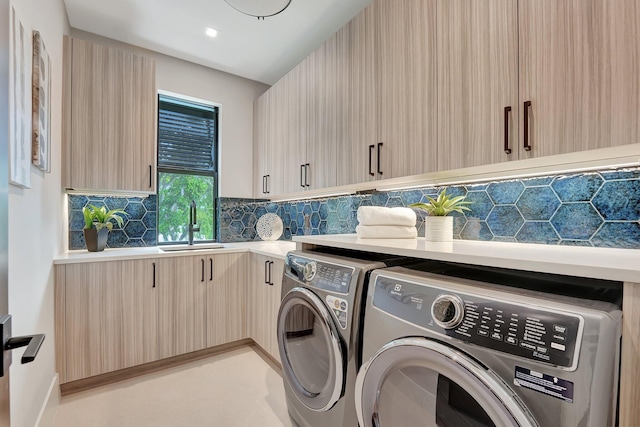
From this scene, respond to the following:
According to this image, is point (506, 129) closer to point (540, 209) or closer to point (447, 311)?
point (540, 209)

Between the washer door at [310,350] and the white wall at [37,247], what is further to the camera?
the washer door at [310,350]

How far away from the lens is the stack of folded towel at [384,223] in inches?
58.2

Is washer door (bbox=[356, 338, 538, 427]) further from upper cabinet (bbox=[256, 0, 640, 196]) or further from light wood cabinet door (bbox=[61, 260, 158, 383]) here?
light wood cabinet door (bbox=[61, 260, 158, 383])

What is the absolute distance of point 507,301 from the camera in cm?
72

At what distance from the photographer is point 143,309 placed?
2123 mm

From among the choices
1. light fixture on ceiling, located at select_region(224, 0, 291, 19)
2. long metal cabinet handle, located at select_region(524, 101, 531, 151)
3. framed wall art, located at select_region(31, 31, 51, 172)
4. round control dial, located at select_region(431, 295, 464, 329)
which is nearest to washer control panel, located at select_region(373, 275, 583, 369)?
round control dial, located at select_region(431, 295, 464, 329)

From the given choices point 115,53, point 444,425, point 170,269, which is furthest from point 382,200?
point 115,53

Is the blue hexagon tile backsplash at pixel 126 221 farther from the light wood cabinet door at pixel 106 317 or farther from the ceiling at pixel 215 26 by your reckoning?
the ceiling at pixel 215 26

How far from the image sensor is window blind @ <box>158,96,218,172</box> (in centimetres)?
284

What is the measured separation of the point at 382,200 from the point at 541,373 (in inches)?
61.1

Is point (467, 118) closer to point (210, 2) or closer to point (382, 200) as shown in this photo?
point (382, 200)

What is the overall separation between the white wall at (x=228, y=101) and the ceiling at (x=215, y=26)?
0.44 feet

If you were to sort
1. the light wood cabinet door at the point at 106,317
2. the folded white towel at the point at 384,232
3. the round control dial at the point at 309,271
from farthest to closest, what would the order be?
the light wood cabinet door at the point at 106,317, the folded white towel at the point at 384,232, the round control dial at the point at 309,271

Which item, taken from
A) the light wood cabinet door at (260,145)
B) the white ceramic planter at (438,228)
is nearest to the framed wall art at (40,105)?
the light wood cabinet door at (260,145)
